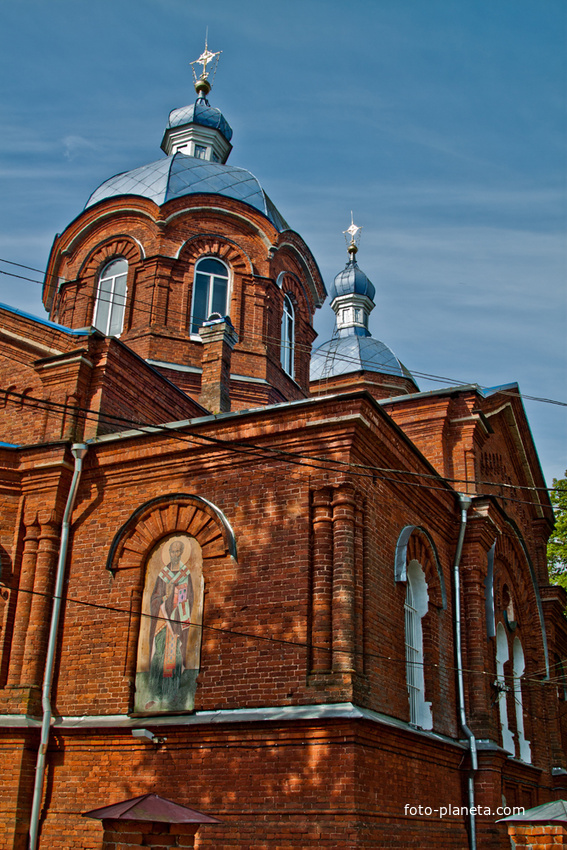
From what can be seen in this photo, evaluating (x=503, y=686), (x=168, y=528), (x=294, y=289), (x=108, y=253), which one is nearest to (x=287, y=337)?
(x=294, y=289)

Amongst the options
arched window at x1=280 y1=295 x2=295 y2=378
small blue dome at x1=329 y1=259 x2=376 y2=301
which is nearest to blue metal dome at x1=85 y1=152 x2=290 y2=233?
arched window at x1=280 y1=295 x2=295 y2=378

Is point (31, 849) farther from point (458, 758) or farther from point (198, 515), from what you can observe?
point (458, 758)

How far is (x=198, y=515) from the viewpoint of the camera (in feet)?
33.0

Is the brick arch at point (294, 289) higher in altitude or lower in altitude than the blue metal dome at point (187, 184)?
lower

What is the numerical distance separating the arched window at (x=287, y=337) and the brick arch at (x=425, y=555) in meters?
7.41

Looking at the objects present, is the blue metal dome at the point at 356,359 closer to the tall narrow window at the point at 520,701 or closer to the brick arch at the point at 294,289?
the brick arch at the point at 294,289

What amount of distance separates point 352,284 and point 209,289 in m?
14.5

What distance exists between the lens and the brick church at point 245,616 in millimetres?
8523

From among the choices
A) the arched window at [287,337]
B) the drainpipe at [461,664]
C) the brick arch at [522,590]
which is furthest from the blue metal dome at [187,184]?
the drainpipe at [461,664]

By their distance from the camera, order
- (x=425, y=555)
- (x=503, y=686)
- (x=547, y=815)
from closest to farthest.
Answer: (x=547, y=815)
(x=425, y=555)
(x=503, y=686)

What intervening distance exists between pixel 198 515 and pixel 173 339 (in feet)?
23.1

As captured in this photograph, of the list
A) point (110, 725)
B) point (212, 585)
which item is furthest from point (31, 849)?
point (212, 585)

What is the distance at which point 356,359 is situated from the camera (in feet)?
82.6

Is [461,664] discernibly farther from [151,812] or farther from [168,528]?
[151,812]
